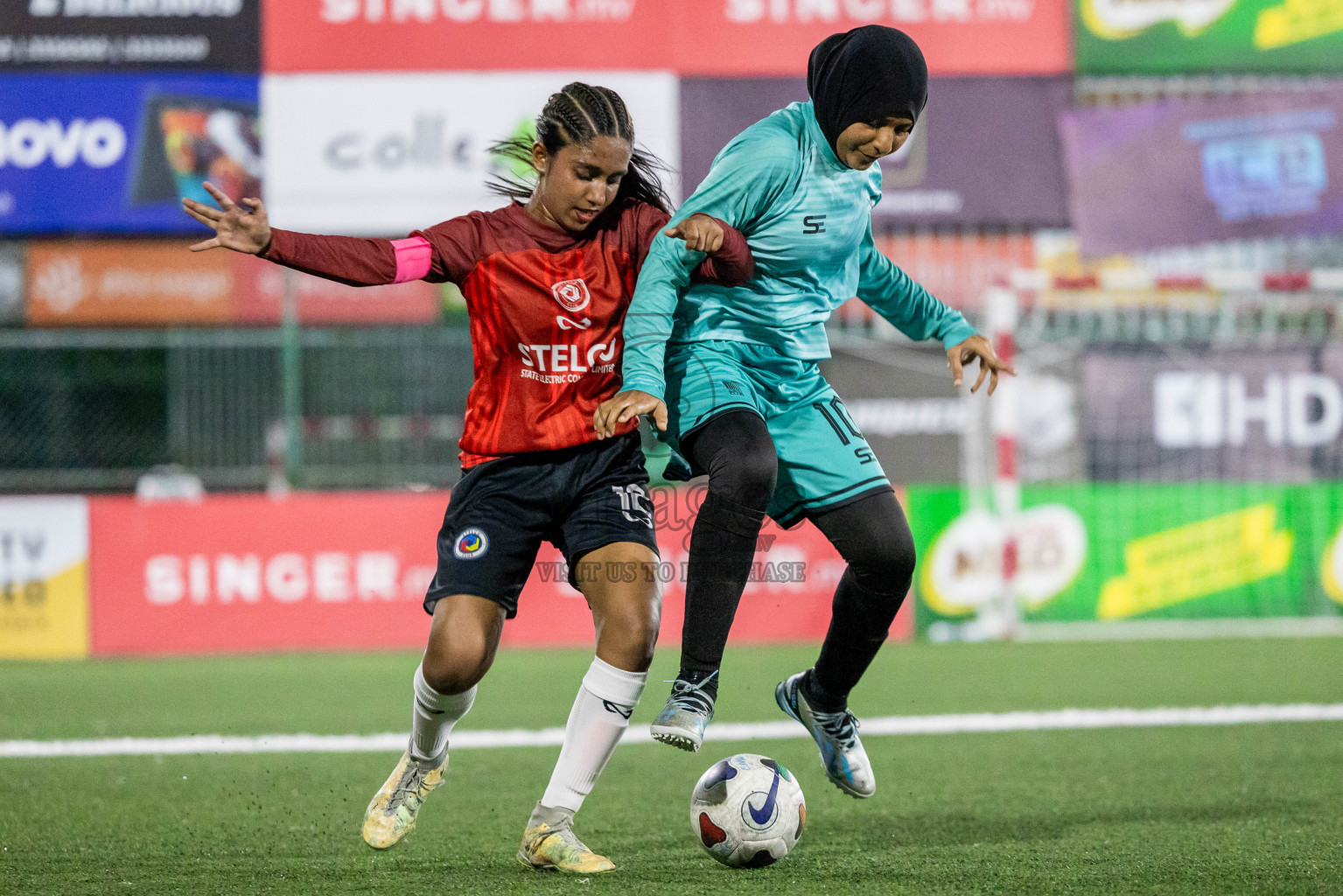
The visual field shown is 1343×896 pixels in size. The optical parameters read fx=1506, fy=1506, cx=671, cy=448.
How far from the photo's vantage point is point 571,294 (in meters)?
3.89

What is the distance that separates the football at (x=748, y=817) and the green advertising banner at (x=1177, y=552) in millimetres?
6408

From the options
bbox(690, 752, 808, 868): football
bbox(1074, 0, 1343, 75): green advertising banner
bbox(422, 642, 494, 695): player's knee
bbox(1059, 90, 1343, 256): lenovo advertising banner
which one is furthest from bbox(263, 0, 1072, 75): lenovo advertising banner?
bbox(690, 752, 808, 868): football

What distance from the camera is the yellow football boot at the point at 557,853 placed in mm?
3648

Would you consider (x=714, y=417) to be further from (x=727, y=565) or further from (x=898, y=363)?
(x=898, y=363)

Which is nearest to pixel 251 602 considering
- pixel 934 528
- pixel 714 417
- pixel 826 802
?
pixel 934 528

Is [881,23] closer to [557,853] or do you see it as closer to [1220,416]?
[1220,416]

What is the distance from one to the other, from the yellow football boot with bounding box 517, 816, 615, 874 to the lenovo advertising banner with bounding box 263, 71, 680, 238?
9471mm

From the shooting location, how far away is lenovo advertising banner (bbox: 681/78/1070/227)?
12945 millimetres

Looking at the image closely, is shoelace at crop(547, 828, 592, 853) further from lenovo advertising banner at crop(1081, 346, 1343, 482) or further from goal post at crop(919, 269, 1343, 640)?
lenovo advertising banner at crop(1081, 346, 1343, 482)

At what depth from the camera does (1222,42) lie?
520 inches

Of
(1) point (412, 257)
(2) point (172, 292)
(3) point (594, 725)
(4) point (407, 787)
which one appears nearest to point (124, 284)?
(2) point (172, 292)

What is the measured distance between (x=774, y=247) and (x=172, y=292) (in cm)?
1240

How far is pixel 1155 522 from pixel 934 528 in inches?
63.5

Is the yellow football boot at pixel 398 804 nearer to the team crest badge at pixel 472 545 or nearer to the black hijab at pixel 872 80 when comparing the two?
the team crest badge at pixel 472 545
